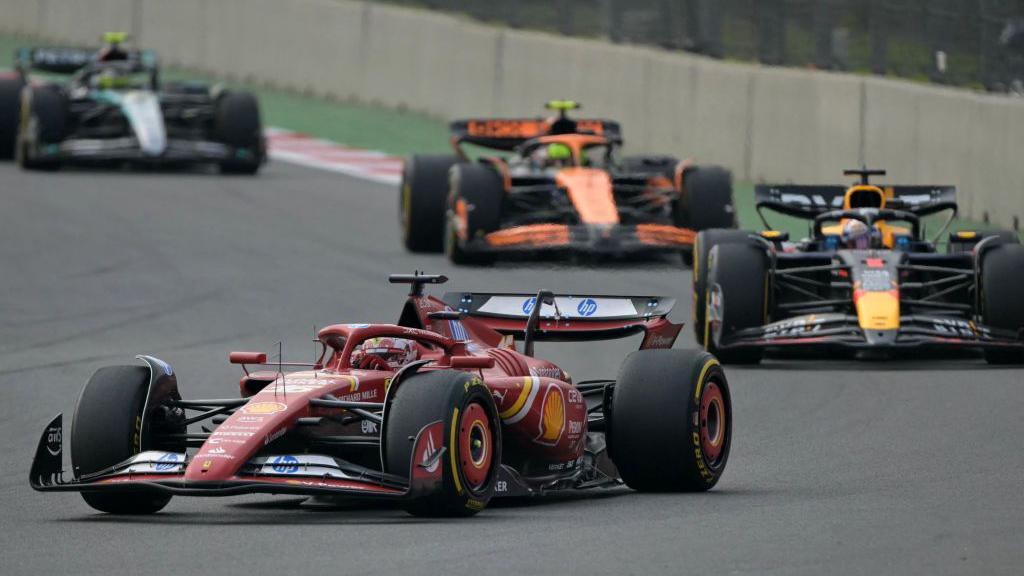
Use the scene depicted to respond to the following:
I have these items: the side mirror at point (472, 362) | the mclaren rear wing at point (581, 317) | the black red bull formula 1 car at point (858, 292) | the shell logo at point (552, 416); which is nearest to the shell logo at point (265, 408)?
the side mirror at point (472, 362)

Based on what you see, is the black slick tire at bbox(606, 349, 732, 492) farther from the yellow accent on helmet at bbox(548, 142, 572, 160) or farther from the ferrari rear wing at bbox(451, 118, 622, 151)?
the ferrari rear wing at bbox(451, 118, 622, 151)

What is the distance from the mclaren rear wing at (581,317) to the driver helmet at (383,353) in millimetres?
1375

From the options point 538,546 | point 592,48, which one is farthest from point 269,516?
point 592,48

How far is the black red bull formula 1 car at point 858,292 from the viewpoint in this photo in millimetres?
16547

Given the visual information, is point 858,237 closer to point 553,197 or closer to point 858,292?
point 858,292

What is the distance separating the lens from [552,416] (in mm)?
10844

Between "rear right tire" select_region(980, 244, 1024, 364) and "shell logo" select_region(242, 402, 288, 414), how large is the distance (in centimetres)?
817

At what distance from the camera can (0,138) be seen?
99.4 ft

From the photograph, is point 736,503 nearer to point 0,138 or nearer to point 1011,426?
point 1011,426

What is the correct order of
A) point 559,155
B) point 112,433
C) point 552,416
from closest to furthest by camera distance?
point 112,433
point 552,416
point 559,155

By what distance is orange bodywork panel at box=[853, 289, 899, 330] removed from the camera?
16531 millimetres

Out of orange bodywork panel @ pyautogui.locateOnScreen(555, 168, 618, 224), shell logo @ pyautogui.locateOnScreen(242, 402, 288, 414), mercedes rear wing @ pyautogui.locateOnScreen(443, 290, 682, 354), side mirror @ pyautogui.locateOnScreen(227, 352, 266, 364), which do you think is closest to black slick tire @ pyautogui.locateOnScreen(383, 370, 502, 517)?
shell logo @ pyautogui.locateOnScreen(242, 402, 288, 414)

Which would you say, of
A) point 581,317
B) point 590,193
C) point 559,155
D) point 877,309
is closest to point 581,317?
point 581,317

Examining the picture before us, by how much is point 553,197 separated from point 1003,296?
7161 millimetres
